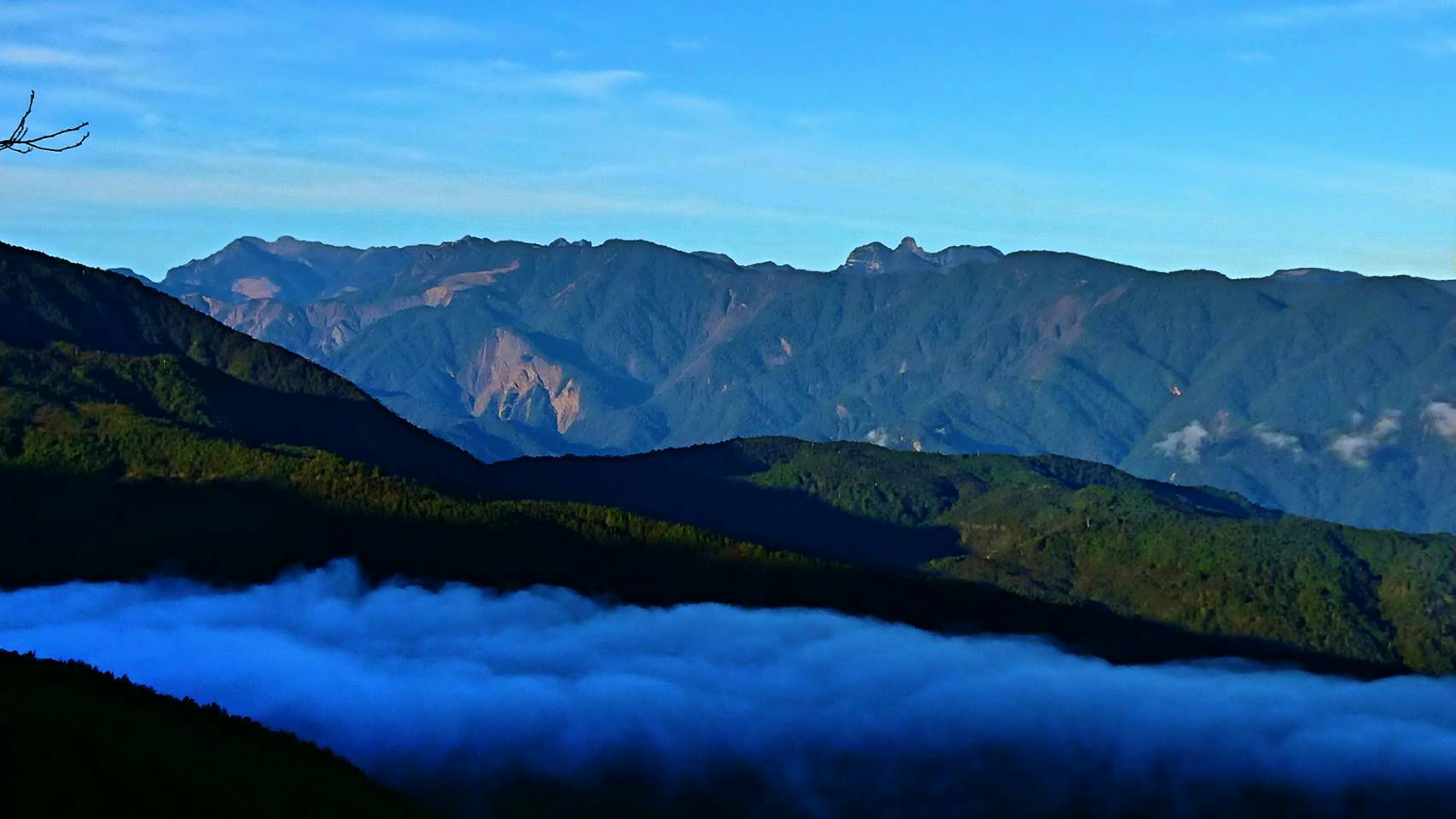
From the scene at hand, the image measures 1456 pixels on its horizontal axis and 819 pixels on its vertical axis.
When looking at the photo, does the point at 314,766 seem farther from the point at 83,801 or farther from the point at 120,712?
the point at 83,801

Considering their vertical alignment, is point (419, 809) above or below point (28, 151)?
→ below

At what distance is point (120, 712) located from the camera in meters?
142

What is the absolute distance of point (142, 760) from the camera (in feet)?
433

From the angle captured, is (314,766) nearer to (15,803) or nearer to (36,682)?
(36,682)

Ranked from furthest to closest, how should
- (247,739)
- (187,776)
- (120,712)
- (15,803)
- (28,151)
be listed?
(247,739) < (120,712) < (187,776) < (15,803) < (28,151)

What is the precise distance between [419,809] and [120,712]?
27.4 metres

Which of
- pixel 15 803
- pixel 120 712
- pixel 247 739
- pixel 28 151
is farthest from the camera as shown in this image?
pixel 247 739

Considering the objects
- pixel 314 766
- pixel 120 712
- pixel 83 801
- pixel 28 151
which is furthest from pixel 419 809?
pixel 28 151

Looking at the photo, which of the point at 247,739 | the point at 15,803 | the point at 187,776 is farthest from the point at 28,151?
the point at 247,739

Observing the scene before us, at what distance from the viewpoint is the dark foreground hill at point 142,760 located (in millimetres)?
121812

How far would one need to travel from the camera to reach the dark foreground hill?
400 ft

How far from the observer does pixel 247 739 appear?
15375 cm

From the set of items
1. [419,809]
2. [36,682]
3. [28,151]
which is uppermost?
[28,151]

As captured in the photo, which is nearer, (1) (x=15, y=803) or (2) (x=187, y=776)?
(1) (x=15, y=803)
